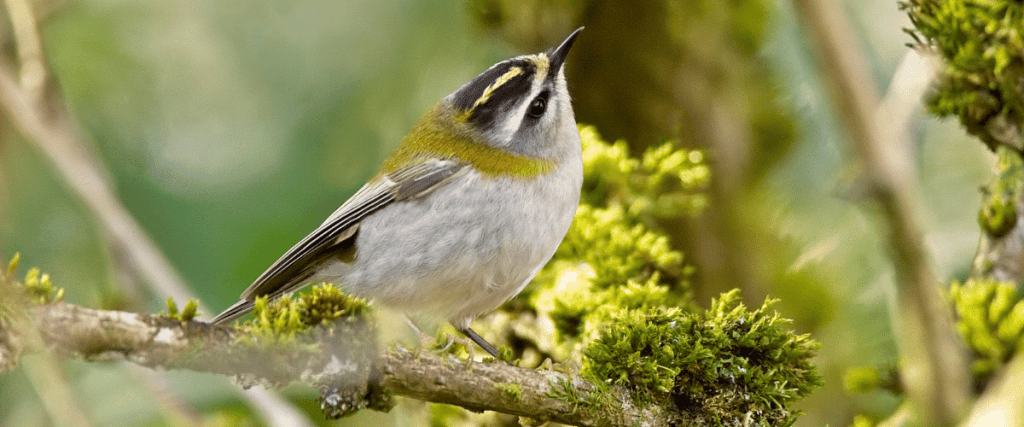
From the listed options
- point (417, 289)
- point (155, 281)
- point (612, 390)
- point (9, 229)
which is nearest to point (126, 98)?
point (9, 229)

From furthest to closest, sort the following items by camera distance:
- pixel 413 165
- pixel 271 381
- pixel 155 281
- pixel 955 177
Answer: pixel 955 177, pixel 155 281, pixel 413 165, pixel 271 381

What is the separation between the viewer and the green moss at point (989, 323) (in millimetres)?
1434

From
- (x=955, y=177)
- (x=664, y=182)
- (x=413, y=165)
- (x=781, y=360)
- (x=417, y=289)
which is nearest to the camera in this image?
(x=781, y=360)

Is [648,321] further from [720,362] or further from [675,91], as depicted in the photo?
[675,91]

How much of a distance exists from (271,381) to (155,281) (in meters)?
0.94

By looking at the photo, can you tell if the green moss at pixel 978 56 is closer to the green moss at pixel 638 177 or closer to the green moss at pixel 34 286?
the green moss at pixel 638 177

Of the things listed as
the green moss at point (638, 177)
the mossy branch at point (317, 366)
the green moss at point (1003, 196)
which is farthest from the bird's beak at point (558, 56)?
the green moss at point (1003, 196)

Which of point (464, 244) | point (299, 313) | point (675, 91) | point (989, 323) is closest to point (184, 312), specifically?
point (299, 313)

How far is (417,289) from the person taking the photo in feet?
4.77

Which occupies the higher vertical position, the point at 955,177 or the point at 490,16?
the point at 490,16

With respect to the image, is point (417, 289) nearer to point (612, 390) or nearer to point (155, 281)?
point (612, 390)

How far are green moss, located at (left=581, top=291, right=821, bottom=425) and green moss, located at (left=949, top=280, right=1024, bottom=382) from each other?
50 centimetres

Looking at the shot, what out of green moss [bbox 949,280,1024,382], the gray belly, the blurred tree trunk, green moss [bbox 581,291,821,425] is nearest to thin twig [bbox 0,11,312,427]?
the gray belly

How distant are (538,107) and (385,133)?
98 cm
